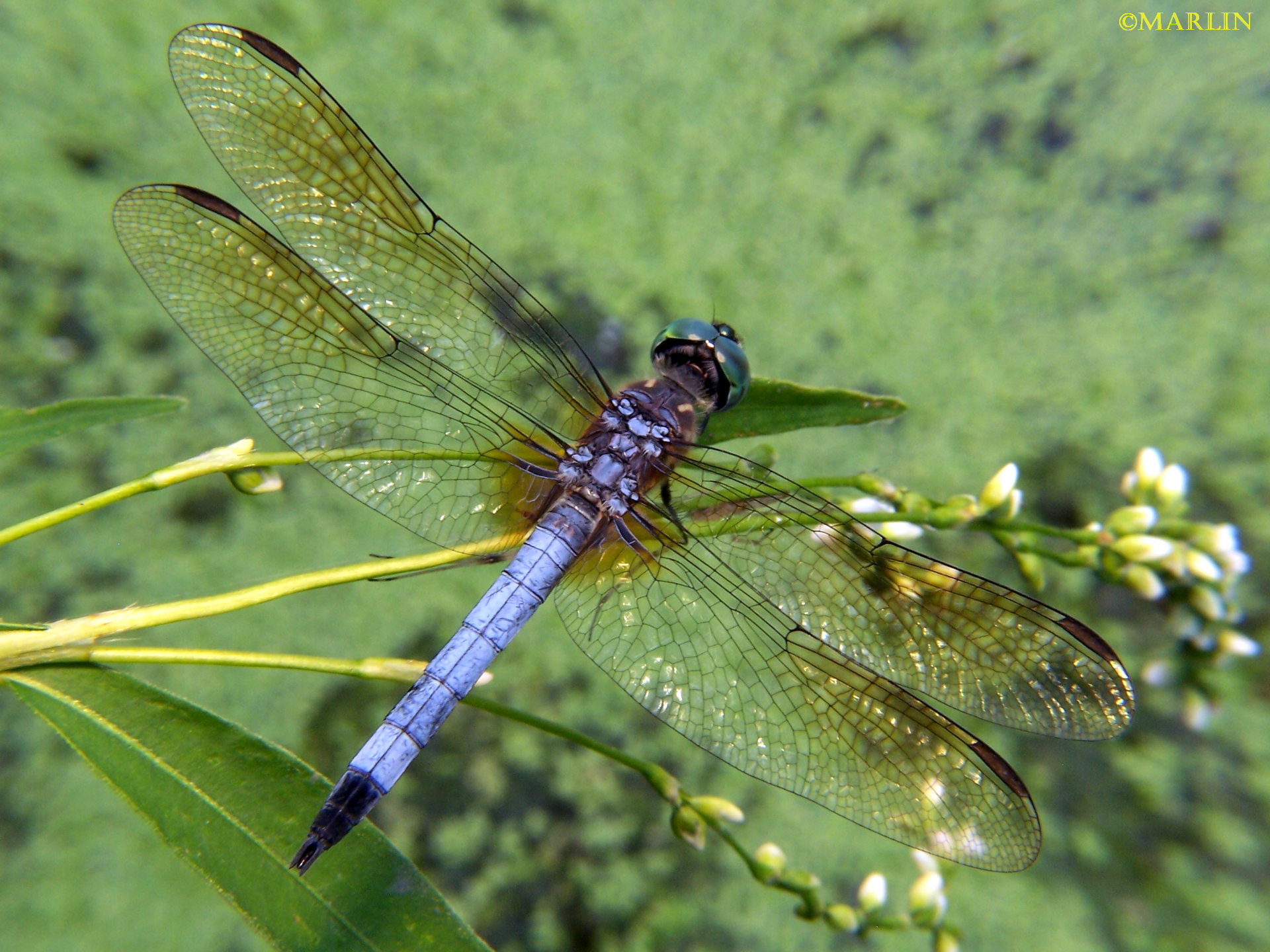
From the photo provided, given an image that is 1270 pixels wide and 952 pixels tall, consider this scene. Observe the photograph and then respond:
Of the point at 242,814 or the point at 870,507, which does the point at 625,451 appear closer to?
the point at 870,507

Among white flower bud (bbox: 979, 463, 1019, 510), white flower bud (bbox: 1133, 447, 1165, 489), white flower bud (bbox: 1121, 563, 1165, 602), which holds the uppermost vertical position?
white flower bud (bbox: 1133, 447, 1165, 489)

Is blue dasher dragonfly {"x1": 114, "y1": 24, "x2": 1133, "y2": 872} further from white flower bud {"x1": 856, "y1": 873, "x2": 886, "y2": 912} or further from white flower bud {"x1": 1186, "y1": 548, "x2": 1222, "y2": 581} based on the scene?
white flower bud {"x1": 1186, "y1": 548, "x2": 1222, "y2": 581}

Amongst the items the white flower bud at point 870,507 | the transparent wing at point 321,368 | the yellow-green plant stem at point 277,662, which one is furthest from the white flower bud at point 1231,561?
the transparent wing at point 321,368

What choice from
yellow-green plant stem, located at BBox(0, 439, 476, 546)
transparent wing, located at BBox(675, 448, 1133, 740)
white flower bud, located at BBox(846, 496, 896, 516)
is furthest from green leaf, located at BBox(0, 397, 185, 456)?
white flower bud, located at BBox(846, 496, 896, 516)

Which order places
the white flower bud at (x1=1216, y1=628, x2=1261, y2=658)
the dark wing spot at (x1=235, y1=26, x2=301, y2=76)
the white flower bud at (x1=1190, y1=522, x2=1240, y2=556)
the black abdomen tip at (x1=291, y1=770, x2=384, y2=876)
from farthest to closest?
the white flower bud at (x1=1216, y1=628, x2=1261, y2=658)
the white flower bud at (x1=1190, y1=522, x2=1240, y2=556)
the dark wing spot at (x1=235, y1=26, x2=301, y2=76)
the black abdomen tip at (x1=291, y1=770, x2=384, y2=876)

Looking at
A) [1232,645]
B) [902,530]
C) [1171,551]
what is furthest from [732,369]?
[1232,645]

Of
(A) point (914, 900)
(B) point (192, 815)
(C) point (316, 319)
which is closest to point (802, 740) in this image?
(A) point (914, 900)

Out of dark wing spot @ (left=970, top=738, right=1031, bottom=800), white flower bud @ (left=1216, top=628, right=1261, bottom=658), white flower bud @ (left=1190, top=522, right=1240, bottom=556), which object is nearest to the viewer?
dark wing spot @ (left=970, top=738, right=1031, bottom=800)

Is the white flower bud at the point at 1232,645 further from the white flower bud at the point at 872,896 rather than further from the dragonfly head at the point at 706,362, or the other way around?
the dragonfly head at the point at 706,362
